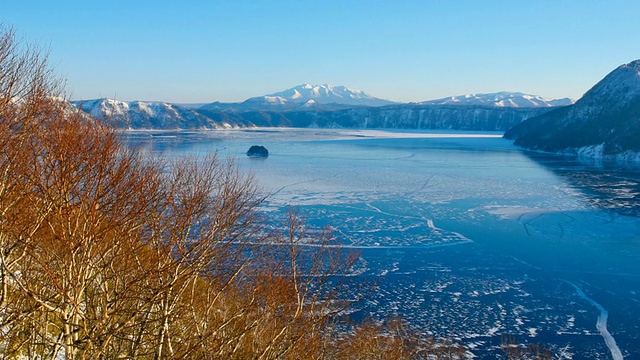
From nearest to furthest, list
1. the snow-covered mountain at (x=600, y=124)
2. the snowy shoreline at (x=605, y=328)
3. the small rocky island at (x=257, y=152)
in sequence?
the snowy shoreline at (x=605, y=328)
the small rocky island at (x=257, y=152)
the snow-covered mountain at (x=600, y=124)

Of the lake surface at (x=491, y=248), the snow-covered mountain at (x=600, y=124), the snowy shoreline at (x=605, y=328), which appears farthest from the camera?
the snow-covered mountain at (x=600, y=124)

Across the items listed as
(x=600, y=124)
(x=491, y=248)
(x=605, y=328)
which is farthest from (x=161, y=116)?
(x=605, y=328)

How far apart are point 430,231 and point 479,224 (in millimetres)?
1998

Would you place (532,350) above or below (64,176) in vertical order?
below

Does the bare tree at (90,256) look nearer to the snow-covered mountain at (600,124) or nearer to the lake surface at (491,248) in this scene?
the lake surface at (491,248)

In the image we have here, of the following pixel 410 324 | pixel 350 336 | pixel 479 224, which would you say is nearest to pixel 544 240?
pixel 479 224

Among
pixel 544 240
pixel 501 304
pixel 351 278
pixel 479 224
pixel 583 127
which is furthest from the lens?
pixel 583 127

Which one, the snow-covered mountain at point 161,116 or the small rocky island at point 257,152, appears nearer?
the small rocky island at point 257,152

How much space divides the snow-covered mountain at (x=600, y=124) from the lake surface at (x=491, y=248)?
17823mm

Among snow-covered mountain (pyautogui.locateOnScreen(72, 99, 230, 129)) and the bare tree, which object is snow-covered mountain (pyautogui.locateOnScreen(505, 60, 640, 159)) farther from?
snow-covered mountain (pyautogui.locateOnScreen(72, 99, 230, 129))

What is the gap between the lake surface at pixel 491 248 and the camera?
9250mm

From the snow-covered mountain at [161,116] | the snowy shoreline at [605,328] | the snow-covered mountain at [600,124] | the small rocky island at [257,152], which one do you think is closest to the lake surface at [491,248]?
the snowy shoreline at [605,328]

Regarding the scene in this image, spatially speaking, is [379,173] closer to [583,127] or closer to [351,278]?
[351,278]

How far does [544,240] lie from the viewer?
1482 cm
